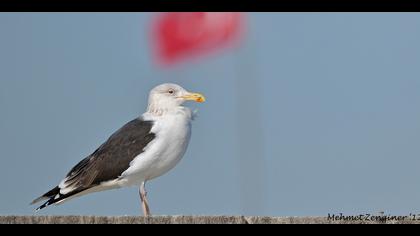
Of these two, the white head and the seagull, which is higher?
the white head

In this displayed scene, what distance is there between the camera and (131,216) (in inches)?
208

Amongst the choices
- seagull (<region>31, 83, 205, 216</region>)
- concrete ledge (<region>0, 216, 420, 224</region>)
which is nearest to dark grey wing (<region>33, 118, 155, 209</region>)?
seagull (<region>31, 83, 205, 216</region>)

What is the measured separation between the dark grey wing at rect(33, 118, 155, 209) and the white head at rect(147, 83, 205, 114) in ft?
1.31

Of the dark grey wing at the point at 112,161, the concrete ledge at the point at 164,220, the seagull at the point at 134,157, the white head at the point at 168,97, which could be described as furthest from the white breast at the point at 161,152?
the concrete ledge at the point at 164,220

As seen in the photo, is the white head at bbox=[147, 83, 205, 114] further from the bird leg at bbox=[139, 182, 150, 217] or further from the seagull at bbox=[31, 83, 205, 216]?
the bird leg at bbox=[139, 182, 150, 217]

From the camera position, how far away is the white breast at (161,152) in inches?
443

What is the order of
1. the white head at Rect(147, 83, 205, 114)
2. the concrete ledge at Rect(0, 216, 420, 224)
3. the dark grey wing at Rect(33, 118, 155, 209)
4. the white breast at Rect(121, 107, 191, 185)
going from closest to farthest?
1. the concrete ledge at Rect(0, 216, 420, 224)
2. the white breast at Rect(121, 107, 191, 185)
3. the dark grey wing at Rect(33, 118, 155, 209)
4. the white head at Rect(147, 83, 205, 114)

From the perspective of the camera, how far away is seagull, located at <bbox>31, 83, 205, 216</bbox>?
11297 mm

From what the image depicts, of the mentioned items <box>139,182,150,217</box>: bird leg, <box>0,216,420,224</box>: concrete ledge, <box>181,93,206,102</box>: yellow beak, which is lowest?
<box>139,182,150,217</box>: bird leg

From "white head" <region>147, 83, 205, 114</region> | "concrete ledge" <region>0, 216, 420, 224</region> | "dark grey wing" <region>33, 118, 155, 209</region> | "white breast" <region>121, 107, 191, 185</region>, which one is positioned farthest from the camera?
"white head" <region>147, 83, 205, 114</region>

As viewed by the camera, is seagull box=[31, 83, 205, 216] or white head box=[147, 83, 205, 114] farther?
white head box=[147, 83, 205, 114]

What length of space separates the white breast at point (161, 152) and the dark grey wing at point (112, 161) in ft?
0.37

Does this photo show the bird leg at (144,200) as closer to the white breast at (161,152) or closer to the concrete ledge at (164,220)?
the white breast at (161,152)
